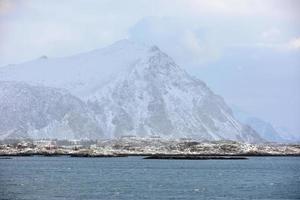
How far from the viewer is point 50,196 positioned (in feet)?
445

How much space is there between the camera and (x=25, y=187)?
518 feet

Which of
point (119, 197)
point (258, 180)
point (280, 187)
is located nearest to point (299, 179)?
point (258, 180)

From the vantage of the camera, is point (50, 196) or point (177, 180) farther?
point (177, 180)

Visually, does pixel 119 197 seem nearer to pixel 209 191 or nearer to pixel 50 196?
pixel 50 196

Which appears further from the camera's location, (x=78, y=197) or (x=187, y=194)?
(x=187, y=194)

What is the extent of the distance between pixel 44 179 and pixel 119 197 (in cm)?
5953

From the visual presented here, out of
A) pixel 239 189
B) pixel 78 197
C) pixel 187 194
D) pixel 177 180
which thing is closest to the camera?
pixel 78 197

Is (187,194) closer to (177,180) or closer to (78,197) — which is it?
(78,197)

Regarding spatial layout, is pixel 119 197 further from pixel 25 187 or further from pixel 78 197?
pixel 25 187

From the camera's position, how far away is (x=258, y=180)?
18875 cm

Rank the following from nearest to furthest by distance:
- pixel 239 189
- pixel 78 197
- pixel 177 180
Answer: pixel 78 197 < pixel 239 189 < pixel 177 180

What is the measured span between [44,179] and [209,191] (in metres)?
57.5

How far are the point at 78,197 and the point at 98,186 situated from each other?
30094 mm

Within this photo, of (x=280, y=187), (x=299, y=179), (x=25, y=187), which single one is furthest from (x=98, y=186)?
(x=299, y=179)
